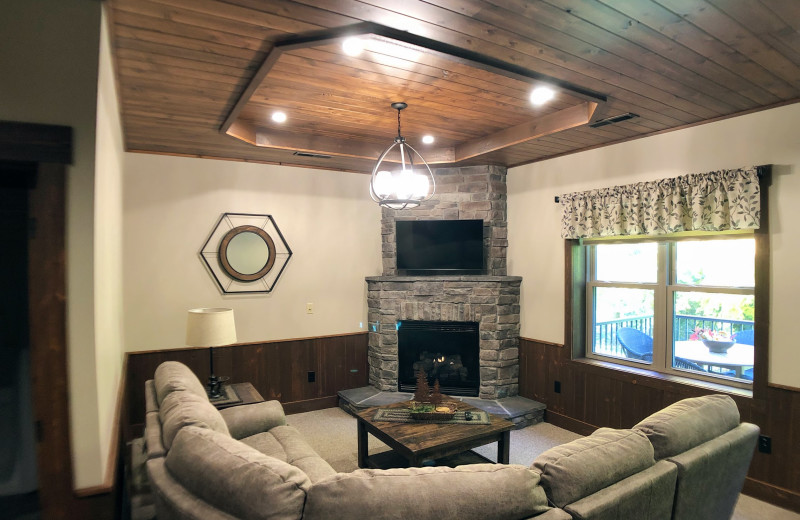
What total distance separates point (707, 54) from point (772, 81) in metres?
0.76

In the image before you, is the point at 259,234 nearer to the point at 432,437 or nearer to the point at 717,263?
the point at 432,437

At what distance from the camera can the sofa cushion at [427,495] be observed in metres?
1.45

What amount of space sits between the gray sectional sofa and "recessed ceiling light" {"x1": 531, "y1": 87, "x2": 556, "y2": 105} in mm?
1969

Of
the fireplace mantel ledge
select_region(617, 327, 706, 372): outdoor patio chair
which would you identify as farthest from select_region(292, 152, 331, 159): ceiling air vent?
select_region(617, 327, 706, 372): outdoor patio chair

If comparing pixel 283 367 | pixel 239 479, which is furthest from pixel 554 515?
pixel 283 367

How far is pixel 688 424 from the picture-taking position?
82.7 inches

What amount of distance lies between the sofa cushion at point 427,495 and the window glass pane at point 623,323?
3.01 m

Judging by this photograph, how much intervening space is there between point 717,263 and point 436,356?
9.25 feet

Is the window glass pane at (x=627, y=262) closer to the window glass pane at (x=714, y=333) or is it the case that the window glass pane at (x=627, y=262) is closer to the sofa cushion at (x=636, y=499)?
the window glass pane at (x=714, y=333)

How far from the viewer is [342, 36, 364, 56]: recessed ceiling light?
217 cm

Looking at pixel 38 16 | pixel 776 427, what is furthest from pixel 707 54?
pixel 38 16

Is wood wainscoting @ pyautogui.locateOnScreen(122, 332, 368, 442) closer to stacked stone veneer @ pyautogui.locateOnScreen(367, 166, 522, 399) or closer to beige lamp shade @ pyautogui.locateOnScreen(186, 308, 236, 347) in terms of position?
stacked stone veneer @ pyautogui.locateOnScreen(367, 166, 522, 399)

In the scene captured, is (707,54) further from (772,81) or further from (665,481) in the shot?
(665,481)

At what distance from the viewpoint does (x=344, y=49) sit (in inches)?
91.9
